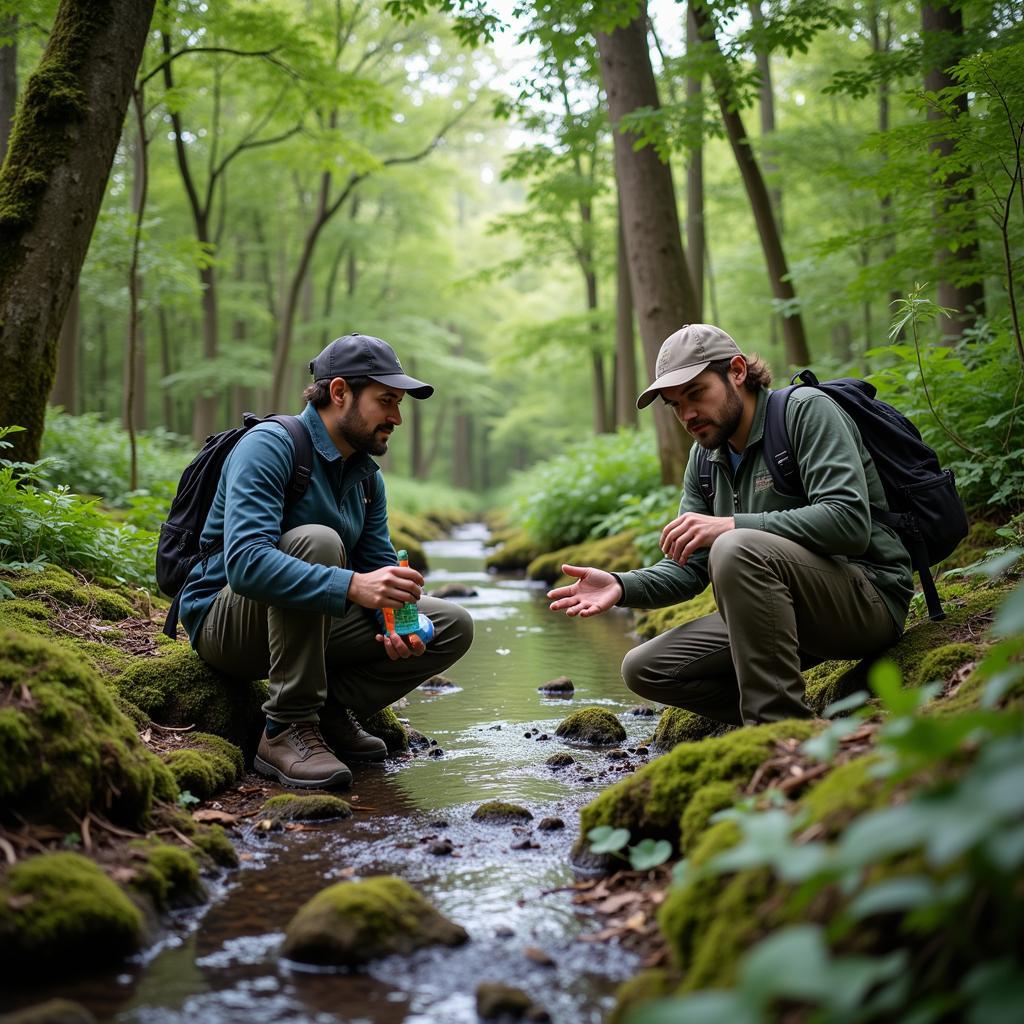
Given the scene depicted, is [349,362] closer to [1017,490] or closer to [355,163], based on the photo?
[1017,490]

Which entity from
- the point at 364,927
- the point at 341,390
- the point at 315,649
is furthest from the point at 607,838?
the point at 341,390

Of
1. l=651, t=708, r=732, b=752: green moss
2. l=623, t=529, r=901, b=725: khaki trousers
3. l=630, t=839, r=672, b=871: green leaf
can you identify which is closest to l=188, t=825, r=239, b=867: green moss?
l=630, t=839, r=672, b=871: green leaf

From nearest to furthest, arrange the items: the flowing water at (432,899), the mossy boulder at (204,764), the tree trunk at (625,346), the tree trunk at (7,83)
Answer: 1. the flowing water at (432,899)
2. the mossy boulder at (204,764)
3. the tree trunk at (7,83)
4. the tree trunk at (625,346)

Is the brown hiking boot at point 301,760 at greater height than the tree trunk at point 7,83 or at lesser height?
lesser

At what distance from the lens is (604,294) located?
2714 centimetres

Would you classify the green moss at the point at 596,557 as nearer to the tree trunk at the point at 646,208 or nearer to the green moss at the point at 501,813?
the tree trunk at the point at 646,208

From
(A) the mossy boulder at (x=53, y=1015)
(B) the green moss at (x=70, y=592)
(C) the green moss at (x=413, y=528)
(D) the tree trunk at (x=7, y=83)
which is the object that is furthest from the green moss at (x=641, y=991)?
(C) the green moss at (x=413, y=528)

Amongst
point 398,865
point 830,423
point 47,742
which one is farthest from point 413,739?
point 830,423

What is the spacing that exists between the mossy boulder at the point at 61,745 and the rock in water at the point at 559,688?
299 centimetres

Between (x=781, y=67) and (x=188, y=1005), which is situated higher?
(x=781, y=67)

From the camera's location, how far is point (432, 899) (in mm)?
2582

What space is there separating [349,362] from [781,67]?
19.0m

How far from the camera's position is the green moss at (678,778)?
8.51 ft

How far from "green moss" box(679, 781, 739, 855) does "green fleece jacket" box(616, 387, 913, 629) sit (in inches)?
49.9
